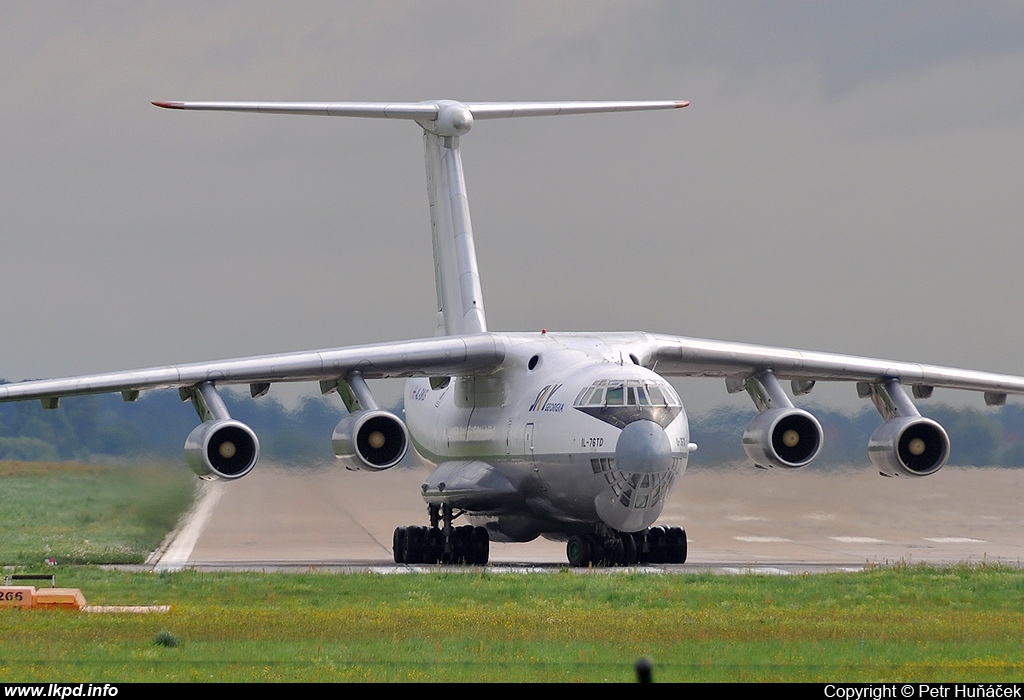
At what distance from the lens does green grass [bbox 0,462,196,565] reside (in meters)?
21.3

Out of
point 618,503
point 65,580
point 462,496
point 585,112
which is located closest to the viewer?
point 65,580

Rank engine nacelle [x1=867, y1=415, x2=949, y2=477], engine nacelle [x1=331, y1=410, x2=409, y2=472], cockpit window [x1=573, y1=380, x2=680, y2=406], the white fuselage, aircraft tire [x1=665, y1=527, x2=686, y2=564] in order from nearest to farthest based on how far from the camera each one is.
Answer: the white fuselage → cockpit window [x1=573, y1=380, x2=680, y2=406] → engine nacelle [x1=331, y1=410, x2=409, y2=472] → aircraft tire [x1=665, y1=527, x2=686, y2=564] → engine nacelle [x1=867, y1=415, x2=949, y2=477]

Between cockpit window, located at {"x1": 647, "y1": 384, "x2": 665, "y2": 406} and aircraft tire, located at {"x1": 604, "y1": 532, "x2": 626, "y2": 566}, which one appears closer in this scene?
cockpit window, located at {"x1": 647, "y1": 384, "x2": 665, "y2": 406}

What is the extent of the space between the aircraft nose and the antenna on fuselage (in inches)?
211

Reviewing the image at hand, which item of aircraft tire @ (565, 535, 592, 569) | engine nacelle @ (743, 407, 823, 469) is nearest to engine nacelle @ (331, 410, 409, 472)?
aircraft tire @ (565, 535, 592, 569)

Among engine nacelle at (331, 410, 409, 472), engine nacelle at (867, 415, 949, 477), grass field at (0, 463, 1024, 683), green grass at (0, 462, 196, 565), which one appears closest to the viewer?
grass field at (0, 463, 1024, 683)

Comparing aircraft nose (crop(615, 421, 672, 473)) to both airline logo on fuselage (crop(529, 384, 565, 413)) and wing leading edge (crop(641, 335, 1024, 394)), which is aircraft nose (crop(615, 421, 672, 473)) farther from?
wing leading edge (crop(641, 335, 1024, 394))

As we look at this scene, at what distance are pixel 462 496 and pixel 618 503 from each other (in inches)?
111

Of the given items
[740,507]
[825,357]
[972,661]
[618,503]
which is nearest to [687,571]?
[618,503]

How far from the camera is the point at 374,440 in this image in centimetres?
1880

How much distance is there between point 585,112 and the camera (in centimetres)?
2312

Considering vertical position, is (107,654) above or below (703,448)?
below

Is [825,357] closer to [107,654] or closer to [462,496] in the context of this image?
[462,496]

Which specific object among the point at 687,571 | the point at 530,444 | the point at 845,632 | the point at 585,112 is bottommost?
the point at 845,632
